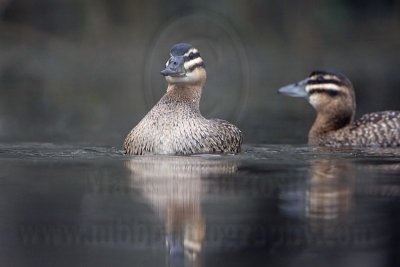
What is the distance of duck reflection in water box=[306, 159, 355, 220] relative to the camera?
9.20 m

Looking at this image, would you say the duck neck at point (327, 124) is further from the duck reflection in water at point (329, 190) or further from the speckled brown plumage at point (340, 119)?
the duck reflection in water at point (329, 190)

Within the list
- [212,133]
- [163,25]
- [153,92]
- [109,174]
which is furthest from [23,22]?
[109,174]

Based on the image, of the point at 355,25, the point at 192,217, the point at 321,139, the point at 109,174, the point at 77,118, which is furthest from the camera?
the point at 355,25

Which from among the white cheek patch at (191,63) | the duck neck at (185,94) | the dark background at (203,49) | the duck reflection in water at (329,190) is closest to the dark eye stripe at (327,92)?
the dark background at (203,49)

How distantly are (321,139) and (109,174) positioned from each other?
15.0 feet

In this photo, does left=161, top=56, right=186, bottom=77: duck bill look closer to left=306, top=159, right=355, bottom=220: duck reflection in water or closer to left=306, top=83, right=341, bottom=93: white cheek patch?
left=306, top=159, right=355, bottom=220: duck reflection in water

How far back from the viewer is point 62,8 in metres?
24.5

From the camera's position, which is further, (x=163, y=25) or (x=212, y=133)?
(x=163, y=25)

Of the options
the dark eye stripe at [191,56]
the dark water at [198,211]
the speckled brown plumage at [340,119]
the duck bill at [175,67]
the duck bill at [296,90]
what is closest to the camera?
the dark water at [198,211]

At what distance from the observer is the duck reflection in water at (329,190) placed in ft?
→ 30.2

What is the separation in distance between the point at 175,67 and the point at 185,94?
48 centimetres

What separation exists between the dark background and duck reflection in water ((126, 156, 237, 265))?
6.34m

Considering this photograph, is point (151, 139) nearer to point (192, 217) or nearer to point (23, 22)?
point (192, 217)

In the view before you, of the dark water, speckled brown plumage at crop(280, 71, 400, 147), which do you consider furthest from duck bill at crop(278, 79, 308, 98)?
the dark water
